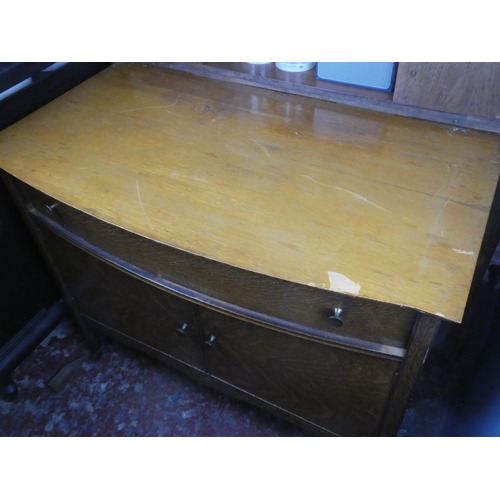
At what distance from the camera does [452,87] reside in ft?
2.35

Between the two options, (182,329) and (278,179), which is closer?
(278,179)

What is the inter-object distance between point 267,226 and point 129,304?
392 millimetres

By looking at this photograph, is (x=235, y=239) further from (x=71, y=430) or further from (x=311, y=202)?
(x=71, y=430)

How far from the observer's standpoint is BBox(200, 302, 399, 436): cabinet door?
2.15 feet

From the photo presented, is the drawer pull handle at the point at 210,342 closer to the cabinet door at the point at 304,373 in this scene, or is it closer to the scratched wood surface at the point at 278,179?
the cabinet door at the point at 304,373

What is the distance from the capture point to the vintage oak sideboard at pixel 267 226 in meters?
0.56

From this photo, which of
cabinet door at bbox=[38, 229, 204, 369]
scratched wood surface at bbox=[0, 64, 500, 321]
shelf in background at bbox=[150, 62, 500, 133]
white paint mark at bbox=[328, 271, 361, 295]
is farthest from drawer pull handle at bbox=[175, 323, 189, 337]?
shelf in background at bbox=[150, 62, 500, 133]

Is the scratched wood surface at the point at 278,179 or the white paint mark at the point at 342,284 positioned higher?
the scratched wood surface at the point at 278,179

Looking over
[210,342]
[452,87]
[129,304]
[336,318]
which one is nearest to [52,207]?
[129,304]

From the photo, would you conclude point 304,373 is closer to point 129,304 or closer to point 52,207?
point 129,304

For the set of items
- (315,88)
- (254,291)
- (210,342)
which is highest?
(315,88)

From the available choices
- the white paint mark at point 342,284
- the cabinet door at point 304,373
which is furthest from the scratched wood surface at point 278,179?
the cabinet door at point 304,373

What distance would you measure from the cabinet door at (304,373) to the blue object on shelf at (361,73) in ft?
1.54

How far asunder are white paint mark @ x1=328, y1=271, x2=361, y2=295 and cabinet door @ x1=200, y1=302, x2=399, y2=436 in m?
0.15
